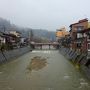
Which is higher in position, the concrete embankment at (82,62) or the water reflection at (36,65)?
the concrete embankment at (82,62)

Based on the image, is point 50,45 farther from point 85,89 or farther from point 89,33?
point 85,89

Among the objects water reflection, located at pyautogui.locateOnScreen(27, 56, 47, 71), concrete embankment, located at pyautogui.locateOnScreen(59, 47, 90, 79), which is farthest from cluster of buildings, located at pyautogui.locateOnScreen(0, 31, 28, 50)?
concrete embankment, located at pyautogui.locateOnScreen(59, 47, 90, 79)

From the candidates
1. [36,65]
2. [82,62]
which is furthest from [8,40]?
[82,62]

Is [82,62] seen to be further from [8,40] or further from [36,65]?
[8,40]

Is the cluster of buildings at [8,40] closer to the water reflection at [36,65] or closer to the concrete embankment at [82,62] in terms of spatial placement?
the water reflection at [36,65]

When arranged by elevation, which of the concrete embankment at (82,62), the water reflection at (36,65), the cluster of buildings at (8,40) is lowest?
the water reflection at (36,65)

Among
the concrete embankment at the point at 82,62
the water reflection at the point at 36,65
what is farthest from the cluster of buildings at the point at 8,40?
the concrete embankment at the point at 82,62

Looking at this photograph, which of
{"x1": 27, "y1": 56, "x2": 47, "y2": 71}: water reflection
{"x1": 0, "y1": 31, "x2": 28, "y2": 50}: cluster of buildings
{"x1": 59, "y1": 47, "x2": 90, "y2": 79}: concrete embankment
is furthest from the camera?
{"x1": 0, "y1": 31, "x2": 28, "y2": 50}: cluster of buildings

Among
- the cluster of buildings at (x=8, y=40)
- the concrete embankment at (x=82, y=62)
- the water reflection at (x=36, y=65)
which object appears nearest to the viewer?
the concrete embankment at (x=82, y=62)

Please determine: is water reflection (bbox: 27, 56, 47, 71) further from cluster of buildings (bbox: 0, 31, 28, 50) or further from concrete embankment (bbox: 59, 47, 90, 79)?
cluster of buildings (bbox: 0, 31, 28, 50)

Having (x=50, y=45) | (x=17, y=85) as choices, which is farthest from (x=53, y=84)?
(x=50, y=45)

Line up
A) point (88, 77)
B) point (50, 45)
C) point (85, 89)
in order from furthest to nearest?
1. point (50, 45)
2. point (88, 77)
3. point (85, 89)

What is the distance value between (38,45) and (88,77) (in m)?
71.9

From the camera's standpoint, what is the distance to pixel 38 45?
89312 millimetres
